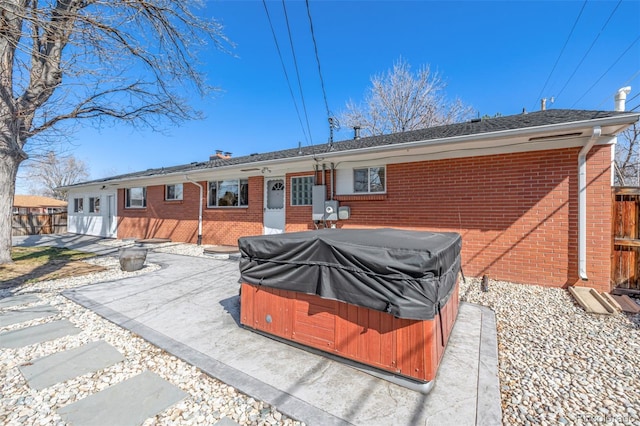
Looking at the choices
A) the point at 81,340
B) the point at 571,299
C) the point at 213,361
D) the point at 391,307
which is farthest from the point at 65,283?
the point at 571,299

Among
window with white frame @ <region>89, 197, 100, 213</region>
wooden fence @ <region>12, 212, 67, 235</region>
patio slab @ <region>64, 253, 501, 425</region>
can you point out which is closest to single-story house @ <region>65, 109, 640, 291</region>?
patio slab @ <region>64, 253, 501, 425</region>

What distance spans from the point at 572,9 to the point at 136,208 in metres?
17.9

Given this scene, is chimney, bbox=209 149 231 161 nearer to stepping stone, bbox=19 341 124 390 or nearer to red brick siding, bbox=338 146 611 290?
red brick siding, bbox=338 146 611 290

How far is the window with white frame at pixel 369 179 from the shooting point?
23.7 feet

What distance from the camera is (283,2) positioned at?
486 centimetres

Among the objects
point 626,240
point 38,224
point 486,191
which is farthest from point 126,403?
point 38,224

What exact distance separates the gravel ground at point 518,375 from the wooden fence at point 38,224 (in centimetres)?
1857

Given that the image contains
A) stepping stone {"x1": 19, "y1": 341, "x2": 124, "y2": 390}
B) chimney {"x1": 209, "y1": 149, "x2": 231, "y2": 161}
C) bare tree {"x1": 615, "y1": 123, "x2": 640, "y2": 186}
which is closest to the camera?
stepping stone {"x1": 19, "y1": 341, "x2": 124, "y2": 390}

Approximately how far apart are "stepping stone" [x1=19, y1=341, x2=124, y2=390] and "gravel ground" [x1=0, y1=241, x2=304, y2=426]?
7cm

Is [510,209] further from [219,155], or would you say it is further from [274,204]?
[219,155]

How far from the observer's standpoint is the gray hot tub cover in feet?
7.30

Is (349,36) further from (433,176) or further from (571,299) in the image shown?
(571,299)

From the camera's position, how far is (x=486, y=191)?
5.86 metres

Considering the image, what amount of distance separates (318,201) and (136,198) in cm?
1083
